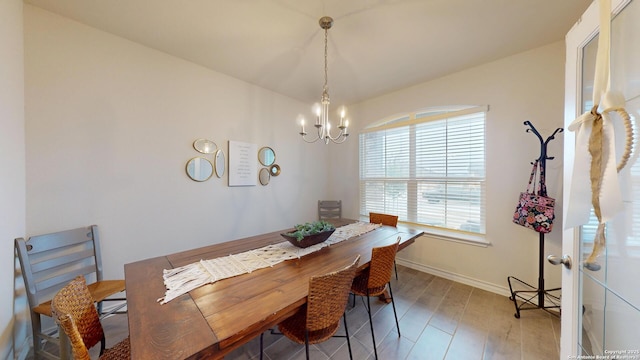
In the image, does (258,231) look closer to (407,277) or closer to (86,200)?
(86,200)

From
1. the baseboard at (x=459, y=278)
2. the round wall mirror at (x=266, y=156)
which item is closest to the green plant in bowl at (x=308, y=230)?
the round wall mirror at (x=266, y=156)

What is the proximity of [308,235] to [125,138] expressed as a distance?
204 centimetres

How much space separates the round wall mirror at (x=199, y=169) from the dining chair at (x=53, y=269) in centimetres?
93

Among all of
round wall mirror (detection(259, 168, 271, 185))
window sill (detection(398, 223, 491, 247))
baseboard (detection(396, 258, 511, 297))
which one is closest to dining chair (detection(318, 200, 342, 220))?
round wall mirror (detection(259, 168, 271, 185))

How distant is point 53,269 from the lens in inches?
68.1

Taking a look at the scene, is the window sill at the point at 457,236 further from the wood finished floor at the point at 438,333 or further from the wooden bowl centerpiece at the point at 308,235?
the wooden bowl centerpiece at the point at 308,235

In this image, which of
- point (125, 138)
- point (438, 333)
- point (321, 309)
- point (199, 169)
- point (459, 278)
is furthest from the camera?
point (459, 278)

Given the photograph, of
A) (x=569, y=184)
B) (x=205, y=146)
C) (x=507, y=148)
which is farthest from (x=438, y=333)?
(x=205, y=146)

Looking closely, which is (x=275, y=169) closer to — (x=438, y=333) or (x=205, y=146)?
(x=205, y=146)

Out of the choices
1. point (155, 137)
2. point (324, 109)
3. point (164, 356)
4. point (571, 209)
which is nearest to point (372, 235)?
point (324, 109)

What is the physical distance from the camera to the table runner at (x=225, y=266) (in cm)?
119

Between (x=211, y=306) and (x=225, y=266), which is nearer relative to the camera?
(x=211, y=306)

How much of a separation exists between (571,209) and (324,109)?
170 centimetres

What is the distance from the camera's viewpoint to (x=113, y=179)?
79.1 inches
